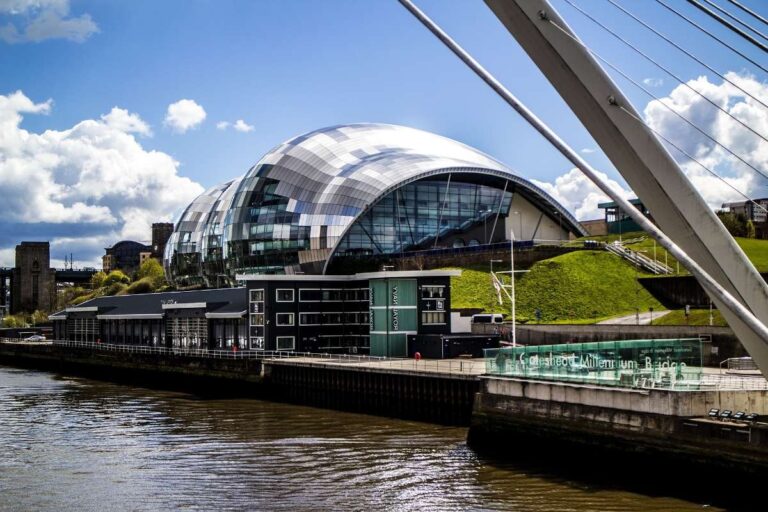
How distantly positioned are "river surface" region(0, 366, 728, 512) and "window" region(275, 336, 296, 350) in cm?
1340

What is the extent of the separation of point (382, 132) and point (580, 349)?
5949cm

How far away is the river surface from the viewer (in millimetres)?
25359

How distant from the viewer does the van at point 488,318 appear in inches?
2483

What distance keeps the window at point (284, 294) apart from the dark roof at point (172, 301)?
14.4 ft

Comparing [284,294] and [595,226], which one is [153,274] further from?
[284,294]

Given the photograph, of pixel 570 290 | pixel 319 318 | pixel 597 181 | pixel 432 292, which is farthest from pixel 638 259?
pixel 597 181

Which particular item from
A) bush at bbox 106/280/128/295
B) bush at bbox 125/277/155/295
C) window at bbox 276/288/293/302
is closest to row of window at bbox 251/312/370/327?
window at bbox 276/288/293/302

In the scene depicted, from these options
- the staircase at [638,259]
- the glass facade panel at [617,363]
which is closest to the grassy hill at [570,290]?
the staircase at [638,259]

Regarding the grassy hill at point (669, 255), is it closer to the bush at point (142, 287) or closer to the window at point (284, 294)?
the window at point (284, 294)

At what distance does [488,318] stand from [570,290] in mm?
6843

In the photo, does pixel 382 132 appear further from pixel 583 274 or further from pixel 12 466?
pixel 12 466

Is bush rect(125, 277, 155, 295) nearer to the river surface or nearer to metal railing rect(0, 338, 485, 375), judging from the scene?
metal railing rect(0, 338, 485, 375)

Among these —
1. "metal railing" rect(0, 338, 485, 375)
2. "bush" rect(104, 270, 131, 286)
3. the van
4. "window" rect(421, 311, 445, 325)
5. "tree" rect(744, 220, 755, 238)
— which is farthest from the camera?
"bush" rect(104, 270, 131, 286)

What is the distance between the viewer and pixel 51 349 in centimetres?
8988
